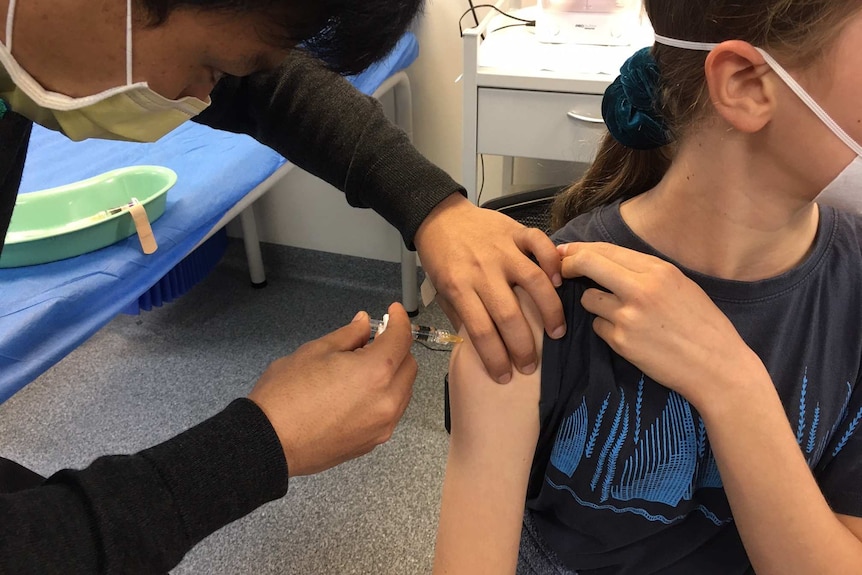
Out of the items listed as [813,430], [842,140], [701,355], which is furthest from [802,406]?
[842,140]

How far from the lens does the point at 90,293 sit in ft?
3.49

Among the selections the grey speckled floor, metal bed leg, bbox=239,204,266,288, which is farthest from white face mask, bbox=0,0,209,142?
metal bed leg, bbox=239,204,266,288

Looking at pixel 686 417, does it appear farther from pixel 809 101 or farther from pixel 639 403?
pixel 809 101

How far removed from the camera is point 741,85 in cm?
70

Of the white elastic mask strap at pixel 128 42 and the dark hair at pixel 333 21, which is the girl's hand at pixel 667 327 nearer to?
the dark hair at pixel 333 21

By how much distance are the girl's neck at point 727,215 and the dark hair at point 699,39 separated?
5 cm

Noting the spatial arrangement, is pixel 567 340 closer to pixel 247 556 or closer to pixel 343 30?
pixel 343 30

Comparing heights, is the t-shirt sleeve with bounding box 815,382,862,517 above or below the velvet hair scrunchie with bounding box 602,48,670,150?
below

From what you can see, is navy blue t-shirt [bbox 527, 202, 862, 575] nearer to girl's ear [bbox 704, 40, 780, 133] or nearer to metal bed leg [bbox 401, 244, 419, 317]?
girl's ear [bbox 704, 40, 780, 133]

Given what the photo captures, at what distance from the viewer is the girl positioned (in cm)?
71

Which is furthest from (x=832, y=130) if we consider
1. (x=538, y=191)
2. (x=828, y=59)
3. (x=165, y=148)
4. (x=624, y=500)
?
(x=165, y=148)

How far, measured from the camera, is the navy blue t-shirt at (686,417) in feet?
2.60

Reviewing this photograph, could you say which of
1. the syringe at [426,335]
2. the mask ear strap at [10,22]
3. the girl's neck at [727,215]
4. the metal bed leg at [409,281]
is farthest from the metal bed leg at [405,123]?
the mask ear strap at [10,22]

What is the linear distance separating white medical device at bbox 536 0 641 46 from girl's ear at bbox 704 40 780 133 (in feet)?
3.39
